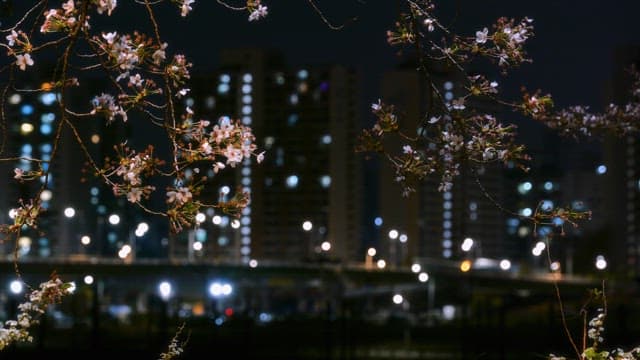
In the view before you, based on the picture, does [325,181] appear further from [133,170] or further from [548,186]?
[133,170]

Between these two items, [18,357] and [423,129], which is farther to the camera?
[18,357]

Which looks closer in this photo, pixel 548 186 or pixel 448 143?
pixel 448 143

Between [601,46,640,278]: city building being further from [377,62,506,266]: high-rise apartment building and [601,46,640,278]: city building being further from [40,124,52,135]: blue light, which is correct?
[40,124,52,135]: blue light

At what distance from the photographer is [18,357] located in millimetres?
25938

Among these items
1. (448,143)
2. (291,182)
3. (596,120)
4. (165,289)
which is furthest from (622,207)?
(448,143)

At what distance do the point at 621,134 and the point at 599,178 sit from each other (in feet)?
277

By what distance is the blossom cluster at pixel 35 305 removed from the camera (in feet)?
14.4

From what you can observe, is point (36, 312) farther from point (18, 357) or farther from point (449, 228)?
point (449, 228)

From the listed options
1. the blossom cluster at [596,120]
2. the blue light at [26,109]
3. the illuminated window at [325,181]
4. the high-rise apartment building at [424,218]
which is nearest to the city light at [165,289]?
the high-rise apartment building at [424,218]

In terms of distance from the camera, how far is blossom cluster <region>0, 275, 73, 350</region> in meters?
4.39

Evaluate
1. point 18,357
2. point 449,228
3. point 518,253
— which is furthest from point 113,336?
point 518,253

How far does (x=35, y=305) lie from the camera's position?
4504 millimetres

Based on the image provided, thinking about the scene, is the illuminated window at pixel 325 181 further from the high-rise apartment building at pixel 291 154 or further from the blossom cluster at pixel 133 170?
the blossom cluster at pixel 133 170

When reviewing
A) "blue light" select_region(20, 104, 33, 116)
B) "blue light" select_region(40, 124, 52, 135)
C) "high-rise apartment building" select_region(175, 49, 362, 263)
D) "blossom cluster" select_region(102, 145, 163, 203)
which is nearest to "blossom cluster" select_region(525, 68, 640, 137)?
"blossom cluster" select_region(102, 145, 163, 203)
